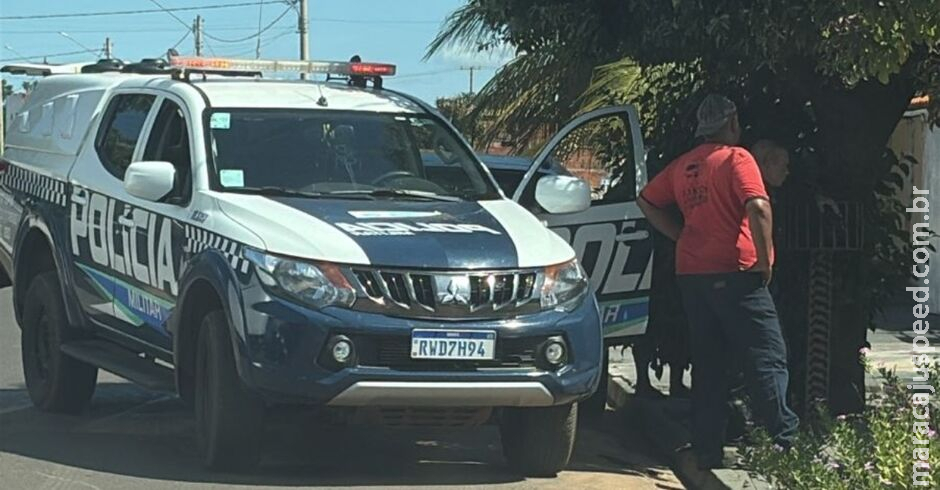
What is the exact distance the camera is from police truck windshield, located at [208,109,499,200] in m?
7.17

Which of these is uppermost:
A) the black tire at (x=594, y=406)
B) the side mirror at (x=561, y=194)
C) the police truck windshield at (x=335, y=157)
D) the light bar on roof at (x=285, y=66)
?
the light bar on roof at (x=285, y=66)

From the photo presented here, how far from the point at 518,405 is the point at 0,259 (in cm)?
471

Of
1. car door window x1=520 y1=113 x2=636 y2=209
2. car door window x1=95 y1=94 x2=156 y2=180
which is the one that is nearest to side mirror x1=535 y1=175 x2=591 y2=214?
car door window x1=520 y1=113 x2=636 y2=209

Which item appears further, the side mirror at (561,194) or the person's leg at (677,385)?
the person's leg at (677,385)

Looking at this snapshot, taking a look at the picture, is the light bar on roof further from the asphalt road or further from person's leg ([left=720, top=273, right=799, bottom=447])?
person's leg ([left=720, top=273, right=799, bottom=447])

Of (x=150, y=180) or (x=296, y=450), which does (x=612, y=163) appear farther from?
(x=150, y=180)

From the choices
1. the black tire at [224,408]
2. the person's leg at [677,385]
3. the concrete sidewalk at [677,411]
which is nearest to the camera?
the black tire at [224,408]

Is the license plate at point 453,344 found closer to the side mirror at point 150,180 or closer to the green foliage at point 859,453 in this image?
the green foliage at point 859,453

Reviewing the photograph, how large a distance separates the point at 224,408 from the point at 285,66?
280 cm

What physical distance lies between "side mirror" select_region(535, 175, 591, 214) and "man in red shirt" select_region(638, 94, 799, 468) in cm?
67

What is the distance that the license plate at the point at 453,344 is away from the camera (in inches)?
242

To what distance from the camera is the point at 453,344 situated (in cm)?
618

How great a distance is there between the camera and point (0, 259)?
31.4 feet

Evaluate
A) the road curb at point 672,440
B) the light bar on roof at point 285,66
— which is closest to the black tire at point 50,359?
the light bar on roof at point 285,66
